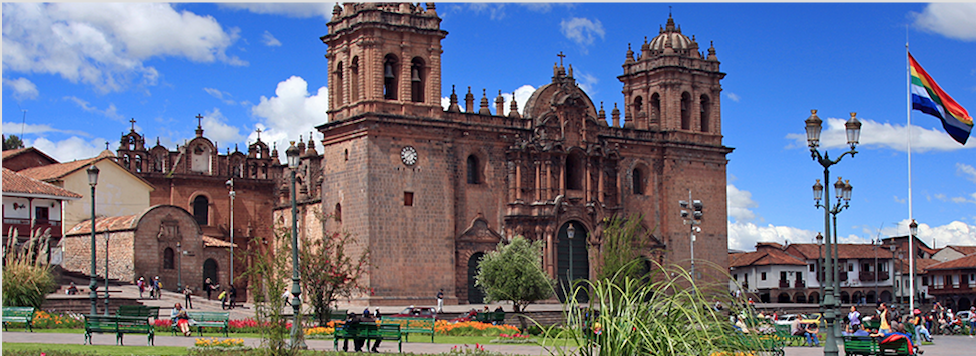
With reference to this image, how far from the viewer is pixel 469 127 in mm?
45688

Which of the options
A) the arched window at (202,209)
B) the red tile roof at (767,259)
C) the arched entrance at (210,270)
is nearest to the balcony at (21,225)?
the arched entrance at (210,270)

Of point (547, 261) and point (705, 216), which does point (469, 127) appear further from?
point (705, 216)

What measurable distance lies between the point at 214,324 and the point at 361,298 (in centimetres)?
1627

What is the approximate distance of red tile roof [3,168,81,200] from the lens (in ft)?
138

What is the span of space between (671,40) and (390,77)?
17.4 meters

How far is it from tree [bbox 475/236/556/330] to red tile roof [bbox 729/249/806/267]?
37429 mm

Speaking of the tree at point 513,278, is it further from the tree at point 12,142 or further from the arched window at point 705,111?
the tree at point 12,142

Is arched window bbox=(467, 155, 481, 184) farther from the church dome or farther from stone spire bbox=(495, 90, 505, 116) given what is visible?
the church dome

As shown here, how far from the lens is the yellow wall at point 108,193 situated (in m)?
52.1

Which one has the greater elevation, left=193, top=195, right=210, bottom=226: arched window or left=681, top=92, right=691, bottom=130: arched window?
left=681, top=92, right=691, bottom=130: arched window

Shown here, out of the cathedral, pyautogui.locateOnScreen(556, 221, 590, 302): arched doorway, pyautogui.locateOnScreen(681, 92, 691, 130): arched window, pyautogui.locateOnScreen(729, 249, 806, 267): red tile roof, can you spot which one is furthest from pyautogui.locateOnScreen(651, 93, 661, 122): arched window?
pyautogui.locateOnScreen(729, 249, 806, 267): red tile roof

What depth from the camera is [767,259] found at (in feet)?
241

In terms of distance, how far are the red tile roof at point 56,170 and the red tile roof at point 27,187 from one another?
7.24 metres

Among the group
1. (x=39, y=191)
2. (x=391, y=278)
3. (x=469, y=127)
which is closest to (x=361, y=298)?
(x=391, y=278)
